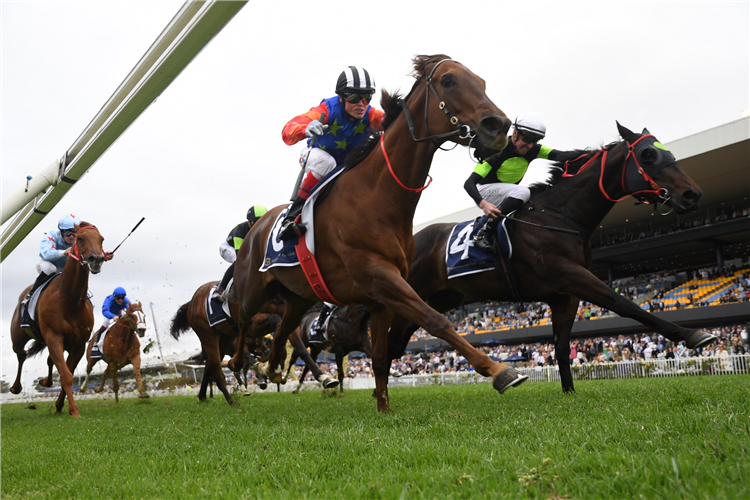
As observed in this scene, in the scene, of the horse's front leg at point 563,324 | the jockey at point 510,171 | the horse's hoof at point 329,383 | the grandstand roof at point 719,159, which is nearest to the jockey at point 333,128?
the jockey at point 510,171

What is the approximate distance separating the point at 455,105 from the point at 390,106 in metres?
0.90

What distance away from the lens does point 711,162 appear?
2695cm

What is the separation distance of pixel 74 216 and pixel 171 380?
1647 cm

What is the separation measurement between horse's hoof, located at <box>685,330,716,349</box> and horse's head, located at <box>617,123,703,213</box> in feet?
5.18

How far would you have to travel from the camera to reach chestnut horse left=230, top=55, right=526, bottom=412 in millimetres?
4430

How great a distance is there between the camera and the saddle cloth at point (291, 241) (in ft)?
18.4

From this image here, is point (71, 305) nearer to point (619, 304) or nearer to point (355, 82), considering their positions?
point (355, 82)

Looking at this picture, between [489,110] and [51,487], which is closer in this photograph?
[51,487]

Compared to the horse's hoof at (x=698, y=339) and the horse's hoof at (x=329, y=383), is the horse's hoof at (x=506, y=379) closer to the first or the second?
the horse's hoof at (x=698, y=339)

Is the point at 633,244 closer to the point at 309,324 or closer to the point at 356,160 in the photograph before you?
the point at 309,324

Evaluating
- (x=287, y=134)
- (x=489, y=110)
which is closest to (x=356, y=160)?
(x=287, y=134)

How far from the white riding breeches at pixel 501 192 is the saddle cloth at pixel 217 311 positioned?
15.7 feet

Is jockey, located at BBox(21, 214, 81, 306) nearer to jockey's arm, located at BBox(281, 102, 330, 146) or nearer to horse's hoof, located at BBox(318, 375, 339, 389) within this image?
horse's hoof, located at BBox(318, 375, 339, 389)

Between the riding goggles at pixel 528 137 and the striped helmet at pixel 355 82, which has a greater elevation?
the striped helmet at pixel 355 82
